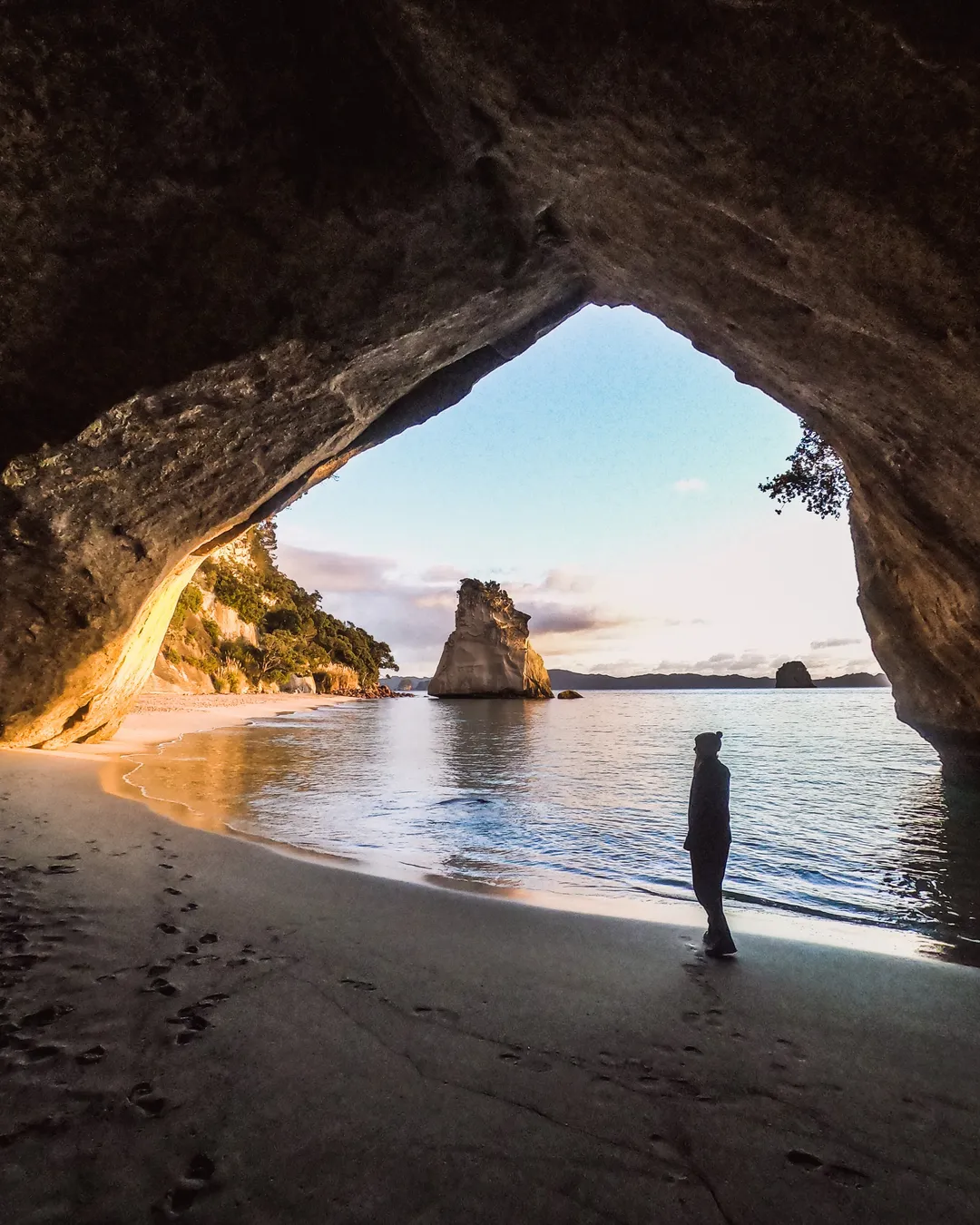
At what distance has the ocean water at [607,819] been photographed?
673 cm

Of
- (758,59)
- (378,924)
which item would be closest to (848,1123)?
(378,924)

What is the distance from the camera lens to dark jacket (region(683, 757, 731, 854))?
4.70 m

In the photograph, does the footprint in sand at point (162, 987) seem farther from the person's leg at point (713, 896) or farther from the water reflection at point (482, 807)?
the water reflection at point (482, 807)

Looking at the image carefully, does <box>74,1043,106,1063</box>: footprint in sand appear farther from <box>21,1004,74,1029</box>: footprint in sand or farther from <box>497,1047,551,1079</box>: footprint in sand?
<box>497,1047,551,1079</box>: footprint in sand

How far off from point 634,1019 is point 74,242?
7.67 m

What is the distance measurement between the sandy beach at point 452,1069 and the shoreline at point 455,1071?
1 cm

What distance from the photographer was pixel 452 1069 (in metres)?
2.69

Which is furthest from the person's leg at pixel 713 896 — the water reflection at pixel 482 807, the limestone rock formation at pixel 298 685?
the limestone rock formation at pixel 298 685

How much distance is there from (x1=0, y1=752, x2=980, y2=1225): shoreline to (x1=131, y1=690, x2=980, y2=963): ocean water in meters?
2.18

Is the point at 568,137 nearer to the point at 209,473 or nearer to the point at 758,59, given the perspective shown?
the point at 758,59

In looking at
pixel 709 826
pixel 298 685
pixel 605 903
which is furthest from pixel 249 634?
pixel 709 826

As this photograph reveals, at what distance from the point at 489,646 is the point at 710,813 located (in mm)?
76800

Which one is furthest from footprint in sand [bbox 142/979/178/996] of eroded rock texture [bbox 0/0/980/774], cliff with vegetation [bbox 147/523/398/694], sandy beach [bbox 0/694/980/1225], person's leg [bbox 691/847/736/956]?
cliff with vegetation [bbox 147/523/398/694]

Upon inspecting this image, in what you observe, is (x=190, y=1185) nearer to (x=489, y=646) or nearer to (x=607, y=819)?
(x=607, y=819)
